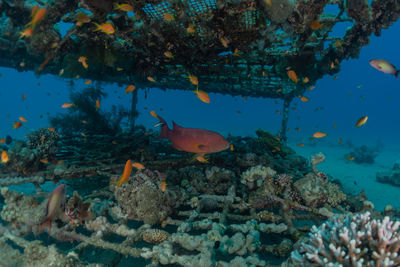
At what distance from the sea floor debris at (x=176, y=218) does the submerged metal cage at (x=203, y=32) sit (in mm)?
3609

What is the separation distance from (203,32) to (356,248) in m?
5.55

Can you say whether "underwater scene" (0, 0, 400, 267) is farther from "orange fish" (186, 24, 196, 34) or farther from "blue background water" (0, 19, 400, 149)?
"blue background water" (0, 19, 400, 149)

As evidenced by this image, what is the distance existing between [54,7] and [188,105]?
171 m

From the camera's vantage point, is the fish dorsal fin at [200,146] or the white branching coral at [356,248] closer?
the white branching coral at [356,248]

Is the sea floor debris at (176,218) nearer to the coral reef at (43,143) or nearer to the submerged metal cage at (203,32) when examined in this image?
the coral reef at (43,143)

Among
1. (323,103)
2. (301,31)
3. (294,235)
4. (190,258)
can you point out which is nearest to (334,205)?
(294,235)

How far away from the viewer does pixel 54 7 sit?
5.06m

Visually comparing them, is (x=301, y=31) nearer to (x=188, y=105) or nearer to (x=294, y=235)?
(x=294, y=235)

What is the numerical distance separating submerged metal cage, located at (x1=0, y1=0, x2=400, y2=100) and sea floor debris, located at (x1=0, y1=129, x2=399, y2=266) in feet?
11.8

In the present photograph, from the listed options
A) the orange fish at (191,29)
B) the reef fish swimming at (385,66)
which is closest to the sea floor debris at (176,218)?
the reef fish swimming at (385,66)

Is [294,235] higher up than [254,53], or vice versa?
[254,53]

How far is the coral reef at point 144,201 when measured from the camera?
3.97m

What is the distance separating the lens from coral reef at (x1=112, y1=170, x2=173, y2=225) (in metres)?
3.97

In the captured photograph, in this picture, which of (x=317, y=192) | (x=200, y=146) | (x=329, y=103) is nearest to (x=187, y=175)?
(x=200, y=146)
